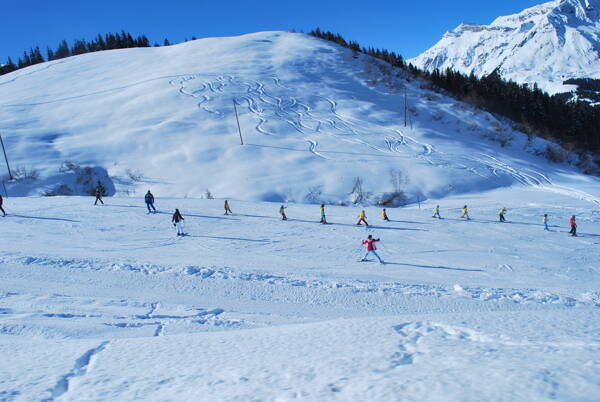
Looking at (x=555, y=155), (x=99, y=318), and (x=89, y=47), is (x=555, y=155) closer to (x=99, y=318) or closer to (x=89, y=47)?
(x=99, y=318)

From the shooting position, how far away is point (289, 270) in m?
12.0

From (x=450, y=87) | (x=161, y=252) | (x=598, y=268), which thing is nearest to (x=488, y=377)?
(x=161, y=252)

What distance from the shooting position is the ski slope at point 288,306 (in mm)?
4410

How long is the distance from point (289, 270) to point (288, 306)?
2.79 meters

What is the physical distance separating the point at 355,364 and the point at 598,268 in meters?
14.3

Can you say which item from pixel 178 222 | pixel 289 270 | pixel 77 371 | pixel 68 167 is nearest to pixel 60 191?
pixel 68 167

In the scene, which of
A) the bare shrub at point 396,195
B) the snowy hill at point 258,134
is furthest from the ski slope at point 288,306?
the snowy hill at point 258,134

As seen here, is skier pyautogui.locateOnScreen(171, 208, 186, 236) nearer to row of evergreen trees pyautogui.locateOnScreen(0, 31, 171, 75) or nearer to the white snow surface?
the white snow surface

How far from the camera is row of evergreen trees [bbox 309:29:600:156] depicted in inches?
2174

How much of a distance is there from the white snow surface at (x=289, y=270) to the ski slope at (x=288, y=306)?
0.17 ft

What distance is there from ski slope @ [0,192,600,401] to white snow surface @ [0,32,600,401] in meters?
0.05

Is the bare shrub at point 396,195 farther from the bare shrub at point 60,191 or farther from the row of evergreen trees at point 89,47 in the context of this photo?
the row of evergreen trees at point 89,47

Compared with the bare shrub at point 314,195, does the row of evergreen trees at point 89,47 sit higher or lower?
higher

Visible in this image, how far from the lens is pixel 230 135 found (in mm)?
40188
